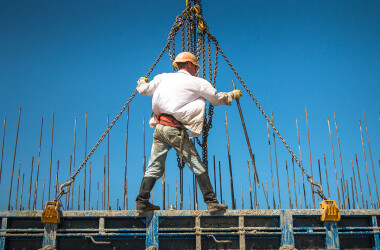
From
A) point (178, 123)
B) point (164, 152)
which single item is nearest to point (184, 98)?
point (178, 123)

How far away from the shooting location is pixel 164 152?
441cm

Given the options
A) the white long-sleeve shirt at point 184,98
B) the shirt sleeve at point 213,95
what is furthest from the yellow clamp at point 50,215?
the shirt sleeve at point 213,95

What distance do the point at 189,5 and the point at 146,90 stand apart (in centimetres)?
220

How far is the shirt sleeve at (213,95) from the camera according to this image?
4480 millimetres

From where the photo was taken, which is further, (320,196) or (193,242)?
(320,196)

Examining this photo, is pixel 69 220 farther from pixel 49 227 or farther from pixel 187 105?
pixel 187 105

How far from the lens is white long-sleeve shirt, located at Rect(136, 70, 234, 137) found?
14.2 feet

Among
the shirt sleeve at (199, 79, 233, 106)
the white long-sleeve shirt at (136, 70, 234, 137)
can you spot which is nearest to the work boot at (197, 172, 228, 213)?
the white long-sleeve shirt at (136, 70, 234, 137)

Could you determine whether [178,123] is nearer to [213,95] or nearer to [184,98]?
[184,98]

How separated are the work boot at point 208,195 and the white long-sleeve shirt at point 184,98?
0.54m

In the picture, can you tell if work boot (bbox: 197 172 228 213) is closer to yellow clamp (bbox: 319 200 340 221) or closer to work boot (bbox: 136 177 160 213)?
work boot (bbox: 136 177 160 213)

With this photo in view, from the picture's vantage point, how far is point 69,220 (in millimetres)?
4102

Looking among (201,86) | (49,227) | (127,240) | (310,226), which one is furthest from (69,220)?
(310,226)

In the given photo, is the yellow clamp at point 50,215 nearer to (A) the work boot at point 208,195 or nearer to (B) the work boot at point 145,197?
(B) the work boot at point 145,197
